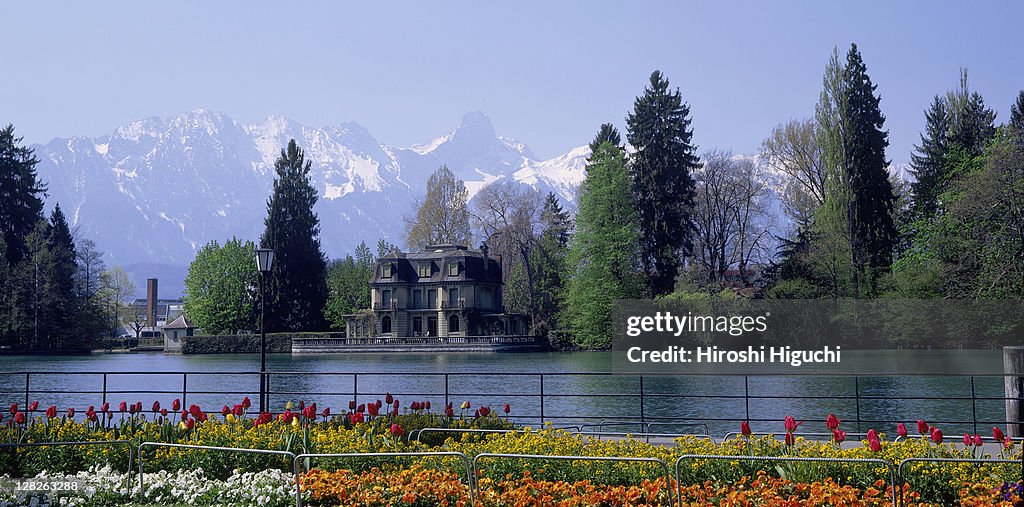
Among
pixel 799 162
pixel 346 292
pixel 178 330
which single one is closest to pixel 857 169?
pixel 799 162

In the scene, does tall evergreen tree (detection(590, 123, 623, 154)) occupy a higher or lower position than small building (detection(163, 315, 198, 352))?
higher

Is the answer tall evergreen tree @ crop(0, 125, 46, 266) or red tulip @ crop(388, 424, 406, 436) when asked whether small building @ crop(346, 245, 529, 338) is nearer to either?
tall evergreen tree @ crop(0, 125, 46, 266)

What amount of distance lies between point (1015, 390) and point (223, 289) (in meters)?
78.8

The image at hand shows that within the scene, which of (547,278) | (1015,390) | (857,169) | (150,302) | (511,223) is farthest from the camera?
(150,302)

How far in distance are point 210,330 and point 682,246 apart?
43.3 meters

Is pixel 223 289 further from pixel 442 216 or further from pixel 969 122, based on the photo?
pixel 969 122

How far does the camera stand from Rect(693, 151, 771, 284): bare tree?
63.4 m

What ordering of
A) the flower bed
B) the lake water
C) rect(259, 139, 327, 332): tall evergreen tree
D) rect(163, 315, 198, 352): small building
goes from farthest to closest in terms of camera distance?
rect(163, 315, 198, 352): small building → rect(259, 139, 327, 332): tall evergreen tree → the lake water → the flower bed

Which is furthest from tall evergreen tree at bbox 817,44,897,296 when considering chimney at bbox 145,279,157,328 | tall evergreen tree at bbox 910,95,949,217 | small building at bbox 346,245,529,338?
chimney at bbox 145,279,157,328

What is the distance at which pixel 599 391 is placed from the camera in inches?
1385

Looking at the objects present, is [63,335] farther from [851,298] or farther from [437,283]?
[851,298]

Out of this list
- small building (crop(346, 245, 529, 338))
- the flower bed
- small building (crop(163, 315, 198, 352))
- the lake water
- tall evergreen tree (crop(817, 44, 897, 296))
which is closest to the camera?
the flower bed

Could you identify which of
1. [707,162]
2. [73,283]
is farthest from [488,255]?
[73,283]

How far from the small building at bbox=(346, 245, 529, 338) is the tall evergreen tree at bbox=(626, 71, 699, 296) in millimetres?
18953
